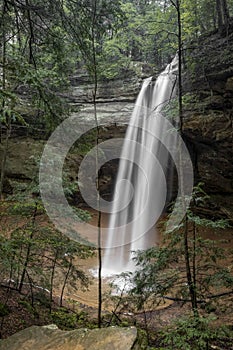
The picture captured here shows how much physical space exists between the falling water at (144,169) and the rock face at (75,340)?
8317mm

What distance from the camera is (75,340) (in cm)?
276

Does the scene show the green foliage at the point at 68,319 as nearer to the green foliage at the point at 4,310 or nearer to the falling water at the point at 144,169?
the green foliage at the point at 4,310

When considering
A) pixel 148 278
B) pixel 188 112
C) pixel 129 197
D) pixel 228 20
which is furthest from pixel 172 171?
pixel 148 278

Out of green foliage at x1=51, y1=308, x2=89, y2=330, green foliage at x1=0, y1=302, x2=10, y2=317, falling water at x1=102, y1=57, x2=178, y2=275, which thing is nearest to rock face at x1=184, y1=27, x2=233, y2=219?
falling water at x1=102, y1=57, x2=178, y2=275

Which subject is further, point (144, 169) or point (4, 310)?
point (144, 169)

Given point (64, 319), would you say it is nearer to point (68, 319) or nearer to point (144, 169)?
point (68, 319)

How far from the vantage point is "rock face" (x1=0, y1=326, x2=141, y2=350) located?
101 inches

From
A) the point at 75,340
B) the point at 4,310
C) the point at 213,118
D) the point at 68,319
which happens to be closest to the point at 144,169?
the point at 213,118

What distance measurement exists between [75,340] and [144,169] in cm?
Result: 981

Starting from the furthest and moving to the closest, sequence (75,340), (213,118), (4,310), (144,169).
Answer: (144,169) < (213,118) < (4,310) < (75,340)

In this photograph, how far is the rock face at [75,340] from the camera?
256cm

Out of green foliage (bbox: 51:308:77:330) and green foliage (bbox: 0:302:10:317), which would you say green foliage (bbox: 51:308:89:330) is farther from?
green foliage (bbox: 0:302:10:317)

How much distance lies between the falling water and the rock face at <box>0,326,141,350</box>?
8.32 meters

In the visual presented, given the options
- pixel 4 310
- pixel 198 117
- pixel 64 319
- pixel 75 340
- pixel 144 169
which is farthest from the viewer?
pixel 144 169
